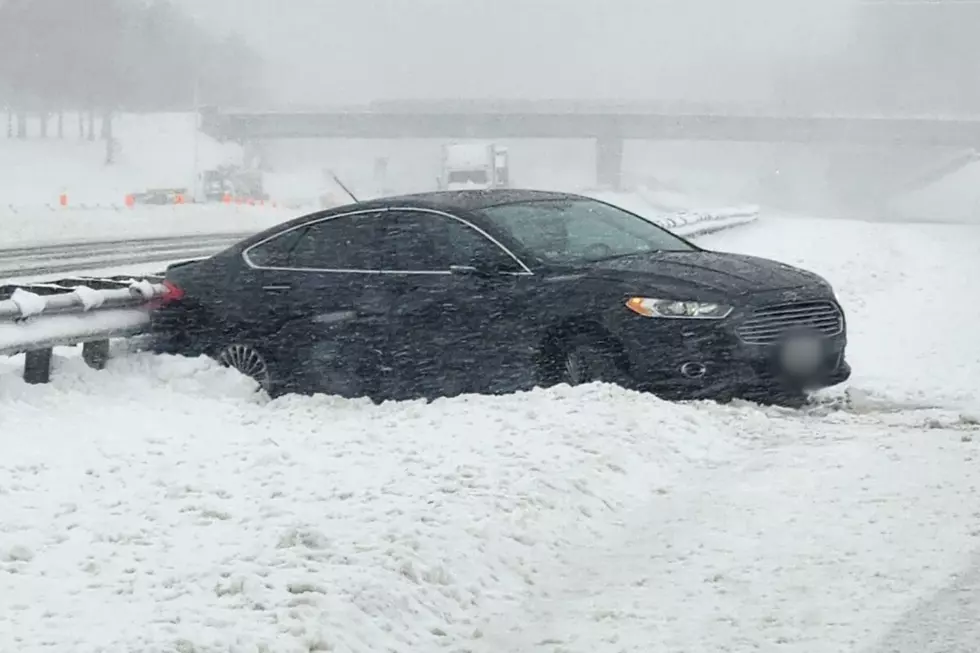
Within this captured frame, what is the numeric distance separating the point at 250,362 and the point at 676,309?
3.17 m

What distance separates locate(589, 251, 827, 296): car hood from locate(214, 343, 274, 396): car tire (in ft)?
8.24

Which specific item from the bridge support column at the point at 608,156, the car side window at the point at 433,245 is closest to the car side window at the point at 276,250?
the car side window at the point at 433,245

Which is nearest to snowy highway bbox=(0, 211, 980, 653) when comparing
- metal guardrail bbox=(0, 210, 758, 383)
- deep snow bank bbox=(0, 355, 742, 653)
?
deep snow bank bbox=(0, 355, 742, 653)

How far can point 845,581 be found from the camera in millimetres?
5656

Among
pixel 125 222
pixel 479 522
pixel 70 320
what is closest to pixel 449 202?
pixel 70 320

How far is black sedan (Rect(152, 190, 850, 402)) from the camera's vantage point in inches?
344

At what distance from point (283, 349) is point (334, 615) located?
16.2ft

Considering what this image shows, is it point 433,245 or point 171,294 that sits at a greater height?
point 433,245

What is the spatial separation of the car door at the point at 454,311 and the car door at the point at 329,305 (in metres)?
0.15

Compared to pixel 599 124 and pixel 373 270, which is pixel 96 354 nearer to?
pixel 373 270

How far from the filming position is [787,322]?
8.95 metres

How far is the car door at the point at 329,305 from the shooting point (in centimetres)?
954

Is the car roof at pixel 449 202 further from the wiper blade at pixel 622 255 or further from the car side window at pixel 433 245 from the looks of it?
the wiper blade at pixel 622 255

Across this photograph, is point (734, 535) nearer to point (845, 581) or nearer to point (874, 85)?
point (845, 581)
